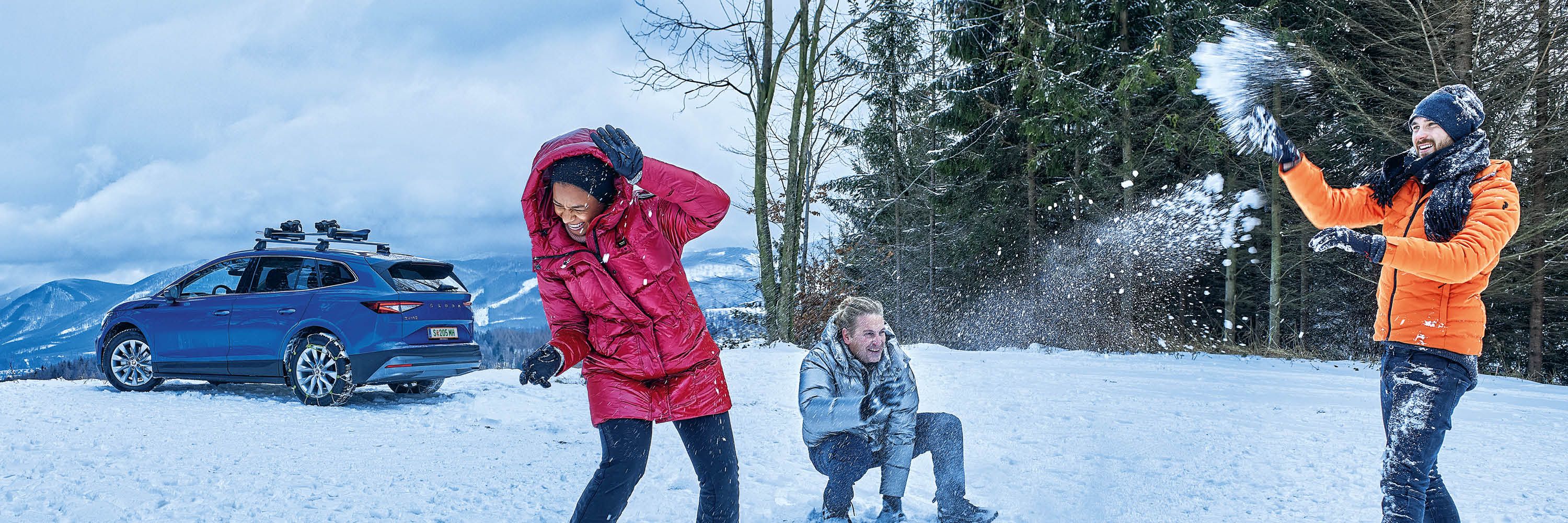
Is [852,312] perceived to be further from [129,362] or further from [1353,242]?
[129,362]

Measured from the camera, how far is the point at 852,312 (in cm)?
354

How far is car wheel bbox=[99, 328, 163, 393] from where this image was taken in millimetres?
8156

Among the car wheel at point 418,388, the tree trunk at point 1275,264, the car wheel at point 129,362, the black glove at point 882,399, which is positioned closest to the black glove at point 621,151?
the black glove at point 882,399

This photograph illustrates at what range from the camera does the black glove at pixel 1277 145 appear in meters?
3.08

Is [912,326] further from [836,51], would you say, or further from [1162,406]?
[1162,406]

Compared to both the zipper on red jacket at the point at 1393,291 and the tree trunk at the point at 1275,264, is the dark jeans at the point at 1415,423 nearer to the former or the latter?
the zipper on red jacket at the point at 1393,291

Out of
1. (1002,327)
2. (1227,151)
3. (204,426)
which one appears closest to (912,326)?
(1002,327)

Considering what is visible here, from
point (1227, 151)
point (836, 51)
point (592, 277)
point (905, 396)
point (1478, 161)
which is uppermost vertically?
point (836, 51)

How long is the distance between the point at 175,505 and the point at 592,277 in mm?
2668

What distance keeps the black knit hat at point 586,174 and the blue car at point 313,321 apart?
204 inches

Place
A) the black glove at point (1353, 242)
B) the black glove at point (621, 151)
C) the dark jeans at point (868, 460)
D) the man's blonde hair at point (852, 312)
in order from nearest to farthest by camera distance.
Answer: the black glove at point (621, 151), the black glove at point (1353, 242), the man's blonde hair at point (852, 312), the dark jeans at point (868, 460)

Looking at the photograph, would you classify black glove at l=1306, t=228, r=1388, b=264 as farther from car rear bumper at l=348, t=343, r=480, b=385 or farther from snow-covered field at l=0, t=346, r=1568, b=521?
car rear bumper at l=348, t=343, r=480, b=385

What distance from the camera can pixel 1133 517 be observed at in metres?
3.80

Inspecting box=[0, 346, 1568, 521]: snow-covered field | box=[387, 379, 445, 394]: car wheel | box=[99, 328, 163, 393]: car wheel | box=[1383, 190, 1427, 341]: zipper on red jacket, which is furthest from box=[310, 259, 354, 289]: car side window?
box=[1383, 190, 1427, 341]: zipper on red jacket
